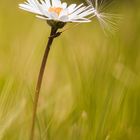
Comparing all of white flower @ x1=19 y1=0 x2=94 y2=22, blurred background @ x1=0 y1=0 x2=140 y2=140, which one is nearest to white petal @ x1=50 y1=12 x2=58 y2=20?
white flower @ x1=19 y1=0 x2=94 y2=22

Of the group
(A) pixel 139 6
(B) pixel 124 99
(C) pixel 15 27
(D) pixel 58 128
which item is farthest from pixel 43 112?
(C) pixel 15 27

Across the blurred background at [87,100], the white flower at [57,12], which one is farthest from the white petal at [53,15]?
the blurred background at [87,100]

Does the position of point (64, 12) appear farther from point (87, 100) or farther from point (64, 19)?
point (87, 100)

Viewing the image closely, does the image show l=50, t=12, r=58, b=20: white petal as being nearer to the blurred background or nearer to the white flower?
the white flower

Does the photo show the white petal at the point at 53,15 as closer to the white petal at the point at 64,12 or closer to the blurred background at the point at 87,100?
the white petal at the point at 64,12

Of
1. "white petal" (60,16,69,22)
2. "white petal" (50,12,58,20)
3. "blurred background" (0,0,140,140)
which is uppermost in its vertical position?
"white petal" (50,12,58,20)

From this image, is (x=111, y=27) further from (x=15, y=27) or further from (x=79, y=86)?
(x=15, y=27)

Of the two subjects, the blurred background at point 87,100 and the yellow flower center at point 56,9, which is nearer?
the yellow flower center at point 56,9

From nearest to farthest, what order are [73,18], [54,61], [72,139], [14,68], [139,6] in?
[73,18] → [72,139] → [14,68] → [139,6] → [54,61]

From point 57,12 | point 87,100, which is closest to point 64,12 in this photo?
point 57,12

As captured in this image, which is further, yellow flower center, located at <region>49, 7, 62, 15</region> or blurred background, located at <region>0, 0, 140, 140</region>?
blurred background, located at <region>0, 0, 140, 140</region>

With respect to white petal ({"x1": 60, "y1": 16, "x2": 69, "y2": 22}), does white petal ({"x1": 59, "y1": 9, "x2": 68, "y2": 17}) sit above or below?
above
